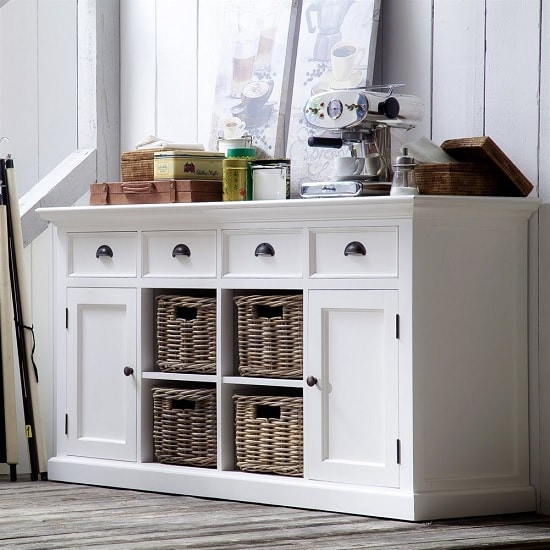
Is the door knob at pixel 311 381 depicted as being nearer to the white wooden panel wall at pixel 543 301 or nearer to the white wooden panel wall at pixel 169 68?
the white wooden panel wall at pixel 543 301

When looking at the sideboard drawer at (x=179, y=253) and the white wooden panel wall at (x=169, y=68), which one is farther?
the white wooden panel wall at (x=169, y=68)

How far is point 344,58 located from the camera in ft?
11.9

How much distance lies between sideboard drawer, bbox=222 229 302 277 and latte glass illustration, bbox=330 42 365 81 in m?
0.61

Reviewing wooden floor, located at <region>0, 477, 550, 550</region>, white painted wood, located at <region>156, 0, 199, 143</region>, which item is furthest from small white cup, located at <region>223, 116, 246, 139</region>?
wooden floor, located at <region>0, 477, 550, 550</region>

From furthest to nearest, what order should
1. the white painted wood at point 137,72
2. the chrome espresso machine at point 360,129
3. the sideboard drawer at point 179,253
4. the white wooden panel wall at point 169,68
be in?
1. the white painted wood at point 137,72
2. the white wooden panel wall at point 169,68
3. the sideboard drawer at point 179,253
4. the chrome espresso machine at point 360,129

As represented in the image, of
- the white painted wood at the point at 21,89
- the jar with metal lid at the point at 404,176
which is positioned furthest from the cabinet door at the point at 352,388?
the white painted wood at the point at 21,89

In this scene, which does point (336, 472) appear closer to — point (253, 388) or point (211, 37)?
point (253, 388)

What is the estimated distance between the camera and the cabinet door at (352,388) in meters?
3.17

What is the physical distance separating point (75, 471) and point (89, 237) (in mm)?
774

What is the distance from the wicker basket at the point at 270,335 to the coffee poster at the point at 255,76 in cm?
59

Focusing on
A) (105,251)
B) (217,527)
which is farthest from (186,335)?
(217,527)

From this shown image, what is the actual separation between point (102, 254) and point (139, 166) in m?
0.32

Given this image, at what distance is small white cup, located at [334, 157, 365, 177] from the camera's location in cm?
332

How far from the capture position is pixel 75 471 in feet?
12.4
